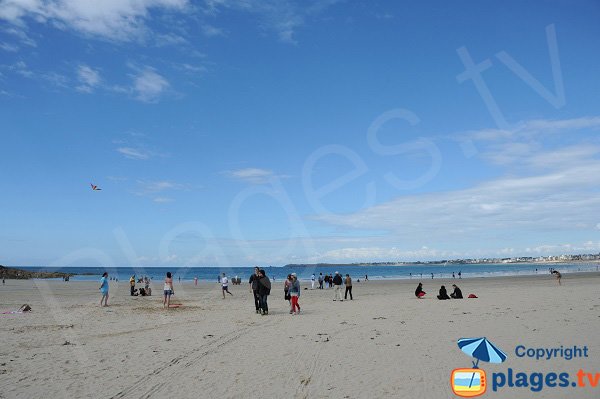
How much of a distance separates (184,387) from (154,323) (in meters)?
9.10

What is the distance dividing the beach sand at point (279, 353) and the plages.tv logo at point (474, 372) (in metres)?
0.14

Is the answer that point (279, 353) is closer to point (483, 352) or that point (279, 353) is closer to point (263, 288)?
point (483, 352)

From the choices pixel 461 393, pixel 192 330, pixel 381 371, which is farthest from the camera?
pixel 192 330

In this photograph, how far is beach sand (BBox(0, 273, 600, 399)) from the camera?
7777mm

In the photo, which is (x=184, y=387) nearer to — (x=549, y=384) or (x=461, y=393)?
(x=461, y=393)

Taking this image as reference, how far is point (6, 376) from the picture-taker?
28.6 feet

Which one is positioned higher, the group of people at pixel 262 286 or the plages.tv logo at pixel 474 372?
the group of people at pixel 262 286

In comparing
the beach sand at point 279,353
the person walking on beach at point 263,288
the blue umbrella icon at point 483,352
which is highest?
the person walking on beach at point 263,288

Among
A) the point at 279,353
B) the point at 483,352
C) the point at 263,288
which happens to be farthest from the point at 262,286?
the point at 483,352

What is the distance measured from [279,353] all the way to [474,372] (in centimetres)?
446

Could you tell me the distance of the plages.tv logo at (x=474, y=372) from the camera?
746cm

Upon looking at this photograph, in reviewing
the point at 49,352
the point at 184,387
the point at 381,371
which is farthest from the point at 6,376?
the point at 381,371

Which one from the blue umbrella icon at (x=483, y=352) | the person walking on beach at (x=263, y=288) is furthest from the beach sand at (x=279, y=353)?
the person walking on beach at (x=263, y=288)

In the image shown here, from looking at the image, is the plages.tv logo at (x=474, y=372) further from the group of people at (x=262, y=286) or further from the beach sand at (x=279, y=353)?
the group of people at (x=262, y=286)
